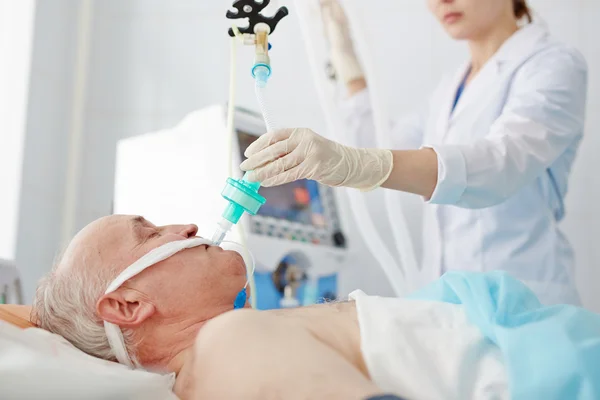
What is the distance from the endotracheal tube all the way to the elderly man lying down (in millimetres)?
65

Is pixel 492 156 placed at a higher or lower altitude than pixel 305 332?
higher

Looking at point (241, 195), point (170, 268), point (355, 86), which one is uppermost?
point (355, 86)

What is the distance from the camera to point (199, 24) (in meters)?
2.96

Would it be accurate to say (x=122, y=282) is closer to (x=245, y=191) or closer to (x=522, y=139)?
(x=245, y=191)

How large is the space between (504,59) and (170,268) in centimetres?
132

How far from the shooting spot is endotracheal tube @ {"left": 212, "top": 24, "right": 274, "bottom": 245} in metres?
1.24

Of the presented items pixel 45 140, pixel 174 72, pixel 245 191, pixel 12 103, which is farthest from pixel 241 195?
pixel 174 72

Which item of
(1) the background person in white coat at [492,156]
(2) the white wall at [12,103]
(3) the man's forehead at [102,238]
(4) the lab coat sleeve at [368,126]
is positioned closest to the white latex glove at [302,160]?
(1) the background person in white coat at [492,156]

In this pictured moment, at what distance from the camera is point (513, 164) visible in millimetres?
1668

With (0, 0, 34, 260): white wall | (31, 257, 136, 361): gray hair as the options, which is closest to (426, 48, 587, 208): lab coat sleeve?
(31, 257, 136, 361): gray hair

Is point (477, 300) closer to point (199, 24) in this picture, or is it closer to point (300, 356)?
point (300, 356)

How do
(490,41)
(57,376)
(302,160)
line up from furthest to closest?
(490,41) → (302,160) → (57,376)

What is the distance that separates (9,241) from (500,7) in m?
1.91

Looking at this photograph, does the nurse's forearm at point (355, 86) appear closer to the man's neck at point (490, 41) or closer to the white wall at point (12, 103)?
the man's neck at point (490, 41)
